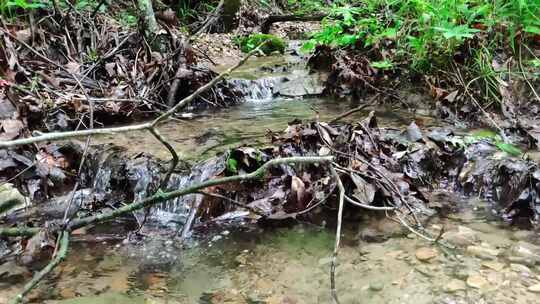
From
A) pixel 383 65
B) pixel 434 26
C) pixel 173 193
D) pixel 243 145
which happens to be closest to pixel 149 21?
pixel 383 65

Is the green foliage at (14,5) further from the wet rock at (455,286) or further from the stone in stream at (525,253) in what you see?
the stone in stream at (525,253)

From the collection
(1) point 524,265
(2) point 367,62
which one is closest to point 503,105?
(2) point 367,62

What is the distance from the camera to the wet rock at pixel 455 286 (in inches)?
79.7

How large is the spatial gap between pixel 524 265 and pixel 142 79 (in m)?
4.00

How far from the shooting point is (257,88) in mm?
5734

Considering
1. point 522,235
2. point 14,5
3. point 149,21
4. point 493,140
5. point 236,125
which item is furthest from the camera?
point 149,21

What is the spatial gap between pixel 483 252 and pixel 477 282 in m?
0.30

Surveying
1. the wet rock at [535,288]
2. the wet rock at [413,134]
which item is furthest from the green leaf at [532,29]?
the wet rock at [535,288]

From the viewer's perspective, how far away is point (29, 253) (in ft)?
7.71

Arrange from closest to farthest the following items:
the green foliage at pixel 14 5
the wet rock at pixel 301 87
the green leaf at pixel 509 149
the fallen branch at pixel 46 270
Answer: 1. the fallen branch at pixel 46 270
2. the green leaf at pixel 509 149
3. the green foliage at pixel 14 5
4. the wet rock at pixel 301 87

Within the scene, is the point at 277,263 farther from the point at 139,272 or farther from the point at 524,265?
the point at 524,265

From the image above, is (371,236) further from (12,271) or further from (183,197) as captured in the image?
(12,271)

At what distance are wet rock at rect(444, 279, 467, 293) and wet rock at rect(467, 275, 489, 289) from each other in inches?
1.2

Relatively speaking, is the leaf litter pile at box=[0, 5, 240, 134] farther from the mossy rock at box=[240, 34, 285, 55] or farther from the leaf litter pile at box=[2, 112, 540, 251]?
the mossy rock at box=[240, 34, 285, 55]
